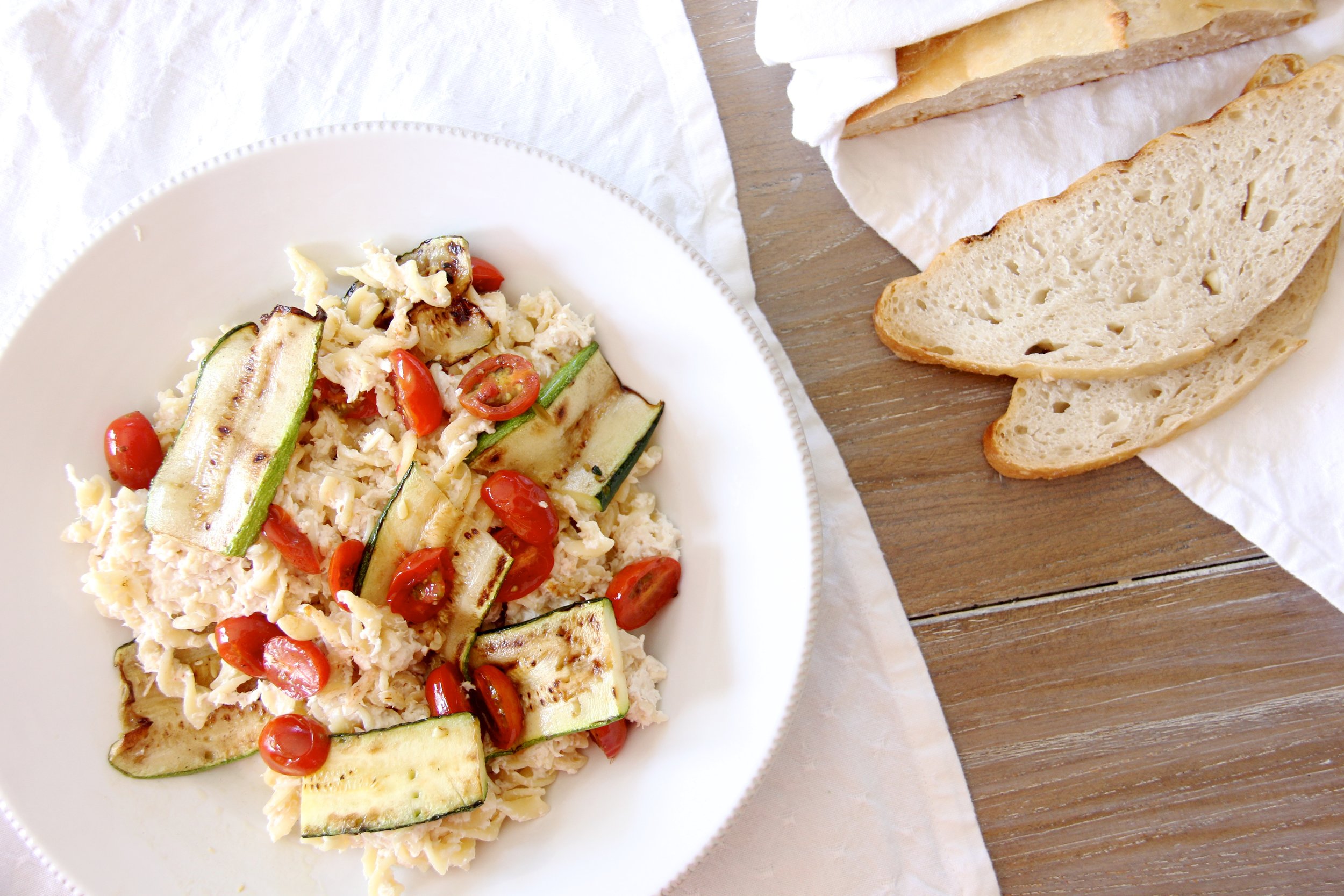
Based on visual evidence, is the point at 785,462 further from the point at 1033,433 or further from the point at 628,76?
the point at 628,76

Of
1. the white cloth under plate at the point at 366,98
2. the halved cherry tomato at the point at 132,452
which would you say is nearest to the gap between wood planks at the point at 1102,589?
the white cloth under plate at the point at 366,98

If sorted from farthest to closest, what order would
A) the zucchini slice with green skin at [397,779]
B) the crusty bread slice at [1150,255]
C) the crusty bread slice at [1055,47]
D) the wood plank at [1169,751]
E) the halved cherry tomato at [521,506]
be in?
the wood plank at [1169,751]
the crusty bread slice at [1150,255]
the crusty bread slice at [1055,47]
the halved cherry tomato at [521,506]
the zucchini slice with green skin at [397,779]

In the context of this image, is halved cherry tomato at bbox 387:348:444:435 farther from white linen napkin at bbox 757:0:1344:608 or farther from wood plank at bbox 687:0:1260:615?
white linen napkin at bbox 757:0:1344:608

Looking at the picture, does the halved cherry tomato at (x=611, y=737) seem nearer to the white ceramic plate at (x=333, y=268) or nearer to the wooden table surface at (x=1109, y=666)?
the white ceramic plate at (x=333, y=268)

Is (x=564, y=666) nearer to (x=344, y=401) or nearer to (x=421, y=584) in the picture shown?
(x=421, y=584)

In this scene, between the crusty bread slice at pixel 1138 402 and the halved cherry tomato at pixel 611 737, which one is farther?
the crusty bread slice at pixel 1138 402

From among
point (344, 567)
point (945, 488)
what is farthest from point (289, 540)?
point (945, 488)
